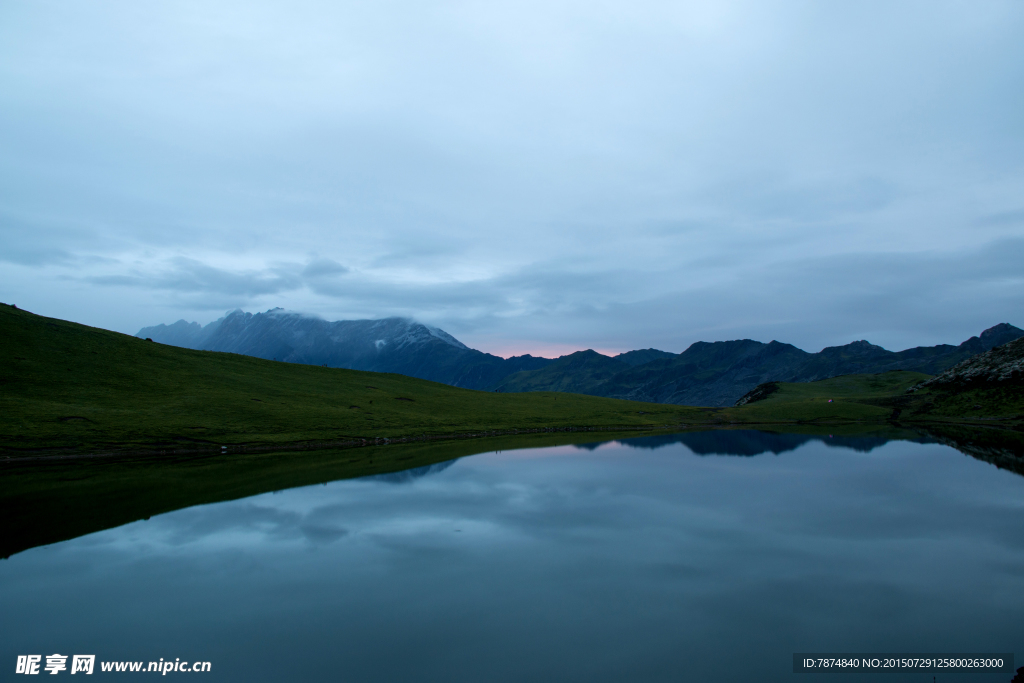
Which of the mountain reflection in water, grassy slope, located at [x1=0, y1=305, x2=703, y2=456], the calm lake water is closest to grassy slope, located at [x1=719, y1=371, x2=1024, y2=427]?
grassy slope, located at [x1=0, y1=305, x2=703, y2=456]

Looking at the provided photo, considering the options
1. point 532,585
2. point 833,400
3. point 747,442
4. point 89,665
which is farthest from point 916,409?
point 89,665

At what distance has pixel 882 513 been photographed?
93.5 feet

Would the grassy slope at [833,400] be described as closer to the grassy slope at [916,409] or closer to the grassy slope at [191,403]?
the grassy slope at [916,409]

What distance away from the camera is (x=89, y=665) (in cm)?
1361

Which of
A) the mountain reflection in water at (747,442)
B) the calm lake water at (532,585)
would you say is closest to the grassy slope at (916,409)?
the mountain reflection in water at (747,442)

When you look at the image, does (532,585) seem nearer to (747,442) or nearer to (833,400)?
(747,442)

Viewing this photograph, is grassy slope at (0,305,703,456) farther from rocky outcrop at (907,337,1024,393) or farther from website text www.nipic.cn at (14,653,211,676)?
rocky outcrop at (907,337,1024,393)

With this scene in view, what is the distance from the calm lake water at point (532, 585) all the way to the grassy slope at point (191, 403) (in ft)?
114

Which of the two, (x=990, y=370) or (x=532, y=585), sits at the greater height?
(x=990, y=370)

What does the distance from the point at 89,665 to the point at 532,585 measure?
13.5 meters

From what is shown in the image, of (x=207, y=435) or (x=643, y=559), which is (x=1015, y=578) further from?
(x=207, y=435)

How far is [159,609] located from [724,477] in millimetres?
39499

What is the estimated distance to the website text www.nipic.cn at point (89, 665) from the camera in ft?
43.8

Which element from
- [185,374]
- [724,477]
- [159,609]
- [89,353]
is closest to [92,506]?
[159,609]
